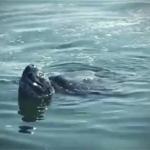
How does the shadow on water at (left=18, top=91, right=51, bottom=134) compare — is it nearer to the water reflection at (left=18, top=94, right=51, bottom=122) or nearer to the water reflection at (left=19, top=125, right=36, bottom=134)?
the water reflection at (left=18, top=94, right=51, bottom=122)

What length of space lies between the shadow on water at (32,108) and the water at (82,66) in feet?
0.26

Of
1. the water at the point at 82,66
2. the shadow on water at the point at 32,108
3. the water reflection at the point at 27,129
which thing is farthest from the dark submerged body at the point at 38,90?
the water reflection at the point at 27,129

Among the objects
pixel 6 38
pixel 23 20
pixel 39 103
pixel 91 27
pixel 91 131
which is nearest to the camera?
pixel 91 131

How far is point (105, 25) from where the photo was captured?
13969 mm

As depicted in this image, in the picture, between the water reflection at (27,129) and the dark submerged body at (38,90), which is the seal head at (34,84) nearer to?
the dark submerged body at (38,90)

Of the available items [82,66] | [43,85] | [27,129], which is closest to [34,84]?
[43,85]

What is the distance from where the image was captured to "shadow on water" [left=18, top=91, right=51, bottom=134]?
7.71 metres

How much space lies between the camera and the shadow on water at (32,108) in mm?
7711

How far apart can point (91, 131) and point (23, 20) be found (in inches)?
340

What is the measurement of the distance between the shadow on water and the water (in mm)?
79

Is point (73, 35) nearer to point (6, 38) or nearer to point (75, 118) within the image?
point (6, 38)

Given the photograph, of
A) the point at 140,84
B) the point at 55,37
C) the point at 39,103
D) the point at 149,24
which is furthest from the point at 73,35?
the point at 39,103

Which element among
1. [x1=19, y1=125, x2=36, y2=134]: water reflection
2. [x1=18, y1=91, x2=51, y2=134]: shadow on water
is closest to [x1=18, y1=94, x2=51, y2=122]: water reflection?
[x1=18, y1=91, x2=51, y2=134]: shadow on water

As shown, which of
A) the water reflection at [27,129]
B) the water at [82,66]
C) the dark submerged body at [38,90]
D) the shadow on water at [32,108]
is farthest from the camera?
the dark submerged body at [38,90]
